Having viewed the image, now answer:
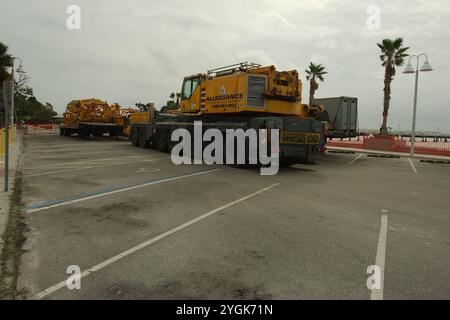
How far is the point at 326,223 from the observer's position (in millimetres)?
6137

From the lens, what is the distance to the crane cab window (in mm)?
16203

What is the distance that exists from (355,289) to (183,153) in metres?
13.4

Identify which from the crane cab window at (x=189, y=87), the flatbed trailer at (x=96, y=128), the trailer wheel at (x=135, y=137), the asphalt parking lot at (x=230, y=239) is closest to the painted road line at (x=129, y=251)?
the asphalt parking lot at (x=230, y=239)

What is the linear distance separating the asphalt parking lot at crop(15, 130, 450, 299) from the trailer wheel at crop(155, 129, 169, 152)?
26.8ft

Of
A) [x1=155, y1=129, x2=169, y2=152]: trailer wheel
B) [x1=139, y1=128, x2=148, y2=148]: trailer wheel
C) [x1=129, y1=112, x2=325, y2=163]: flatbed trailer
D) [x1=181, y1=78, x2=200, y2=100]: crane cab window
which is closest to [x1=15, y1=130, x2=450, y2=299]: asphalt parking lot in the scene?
[x1=129, y1=112, x2=325, y2=163]: flatbed trailer

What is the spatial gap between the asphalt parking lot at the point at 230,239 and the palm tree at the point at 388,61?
22.6 m

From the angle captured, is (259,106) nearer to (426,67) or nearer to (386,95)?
(426,67)

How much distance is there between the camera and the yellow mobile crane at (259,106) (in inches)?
498

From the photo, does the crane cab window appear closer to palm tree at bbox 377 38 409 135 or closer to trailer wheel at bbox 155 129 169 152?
trailer wheel at bbox 155 129 169 152

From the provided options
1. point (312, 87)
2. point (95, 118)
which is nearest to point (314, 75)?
point (312, 87)

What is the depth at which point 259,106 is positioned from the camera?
13367 millimetres

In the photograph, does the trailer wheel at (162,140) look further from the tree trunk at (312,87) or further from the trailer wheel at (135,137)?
the tree trunk at (312,87)

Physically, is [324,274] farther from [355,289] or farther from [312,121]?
[312,121]
